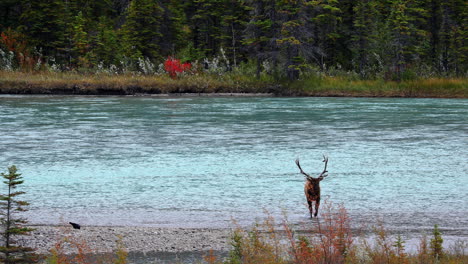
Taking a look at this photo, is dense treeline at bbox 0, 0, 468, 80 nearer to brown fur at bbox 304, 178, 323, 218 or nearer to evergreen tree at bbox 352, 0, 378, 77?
evergreen tree at bbox 352, 0, 378, 77

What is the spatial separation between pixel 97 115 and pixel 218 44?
23.0 metres

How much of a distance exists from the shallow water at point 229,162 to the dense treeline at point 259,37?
9.96 metres

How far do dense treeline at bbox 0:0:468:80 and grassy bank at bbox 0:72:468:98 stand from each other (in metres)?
1.00

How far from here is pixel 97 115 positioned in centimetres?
2769

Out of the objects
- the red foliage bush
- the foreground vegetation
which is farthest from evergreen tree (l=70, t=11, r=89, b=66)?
the foreground vegetation

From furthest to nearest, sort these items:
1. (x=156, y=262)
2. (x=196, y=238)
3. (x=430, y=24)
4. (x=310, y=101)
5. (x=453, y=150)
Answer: (x=430, y=24)
(x=310, y=101)
(x=453, y=150)
(x=196, y=238)
(x=156, y=262)

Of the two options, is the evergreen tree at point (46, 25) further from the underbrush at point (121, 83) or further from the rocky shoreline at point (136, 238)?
the rocky shoreline at point (136, 238)

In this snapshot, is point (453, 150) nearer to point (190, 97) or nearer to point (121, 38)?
point (190, 97)

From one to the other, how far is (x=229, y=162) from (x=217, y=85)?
2376cm

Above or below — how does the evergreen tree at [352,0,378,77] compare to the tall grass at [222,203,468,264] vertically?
above

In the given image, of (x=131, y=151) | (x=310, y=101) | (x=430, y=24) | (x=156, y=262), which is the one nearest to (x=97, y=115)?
(x=131, y=151)

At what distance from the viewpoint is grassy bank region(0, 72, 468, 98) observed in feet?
123

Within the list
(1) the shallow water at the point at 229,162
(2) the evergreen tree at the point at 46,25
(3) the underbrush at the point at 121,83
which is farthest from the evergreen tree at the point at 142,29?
(1) the shallow water at the point at 229,162

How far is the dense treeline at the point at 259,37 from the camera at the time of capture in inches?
1569
